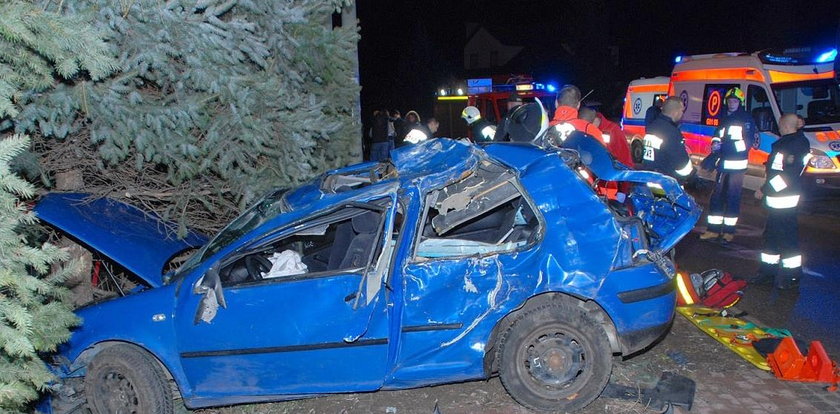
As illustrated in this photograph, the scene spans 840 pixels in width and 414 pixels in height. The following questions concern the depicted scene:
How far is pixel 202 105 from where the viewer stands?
5.19 m

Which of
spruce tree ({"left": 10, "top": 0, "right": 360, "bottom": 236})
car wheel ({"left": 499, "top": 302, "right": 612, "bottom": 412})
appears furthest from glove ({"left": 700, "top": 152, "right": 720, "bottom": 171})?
car wheel ({"left": 499, "top": 302, "right": 612, "bottom": 412})

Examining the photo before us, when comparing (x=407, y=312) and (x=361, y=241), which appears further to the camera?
(x=361, y=241)

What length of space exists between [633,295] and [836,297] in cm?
376

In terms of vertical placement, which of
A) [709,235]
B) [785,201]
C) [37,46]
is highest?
[37,46]

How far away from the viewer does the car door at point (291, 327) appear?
4.00 m

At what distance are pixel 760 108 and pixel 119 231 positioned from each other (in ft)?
35.5

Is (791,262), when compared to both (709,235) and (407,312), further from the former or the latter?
(407,312)

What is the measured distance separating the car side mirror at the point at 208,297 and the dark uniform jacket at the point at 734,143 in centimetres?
739

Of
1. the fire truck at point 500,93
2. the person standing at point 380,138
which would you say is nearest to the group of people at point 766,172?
the fire truck at point 500,93

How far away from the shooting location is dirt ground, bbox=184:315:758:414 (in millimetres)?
4418

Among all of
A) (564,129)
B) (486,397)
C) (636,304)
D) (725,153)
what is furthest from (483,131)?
(636,304)

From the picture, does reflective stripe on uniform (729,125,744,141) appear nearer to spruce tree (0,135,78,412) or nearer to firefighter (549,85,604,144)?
firefighter (549,85,604,144)

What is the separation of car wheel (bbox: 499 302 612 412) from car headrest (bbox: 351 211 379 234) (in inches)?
45.9

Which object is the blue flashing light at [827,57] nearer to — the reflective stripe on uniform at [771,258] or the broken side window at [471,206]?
the reflective stripe on uniform at [771,258]
